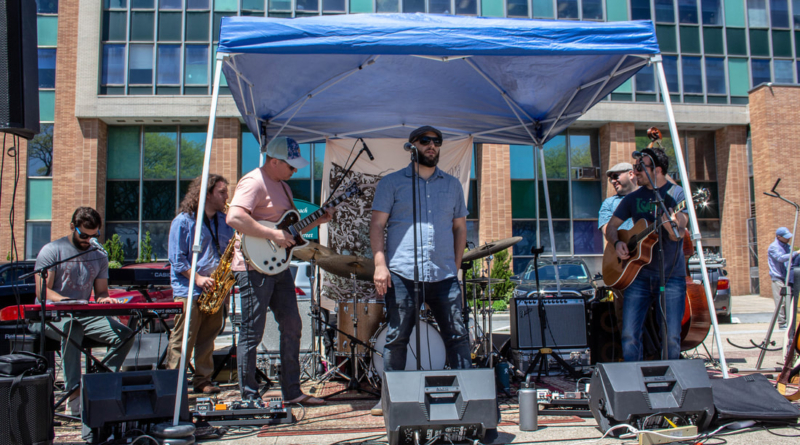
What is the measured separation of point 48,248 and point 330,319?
3072 mm

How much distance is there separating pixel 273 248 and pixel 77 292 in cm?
189

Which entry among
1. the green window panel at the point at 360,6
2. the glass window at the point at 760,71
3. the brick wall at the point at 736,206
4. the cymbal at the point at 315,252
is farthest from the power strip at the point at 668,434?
the glass window at the point at 760,71

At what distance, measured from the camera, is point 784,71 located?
21203mm

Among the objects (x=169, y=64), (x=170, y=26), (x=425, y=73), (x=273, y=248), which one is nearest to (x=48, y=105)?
(x=169, y=64)

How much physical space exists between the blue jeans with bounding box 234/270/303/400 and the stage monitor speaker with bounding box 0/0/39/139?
176 cm

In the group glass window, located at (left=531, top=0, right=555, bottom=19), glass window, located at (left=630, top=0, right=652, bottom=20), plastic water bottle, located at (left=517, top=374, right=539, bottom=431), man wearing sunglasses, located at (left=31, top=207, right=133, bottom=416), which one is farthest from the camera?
glass window, located at (left=630, top=0, right=652, bottom=20)

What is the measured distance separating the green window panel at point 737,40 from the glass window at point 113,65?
2128cm

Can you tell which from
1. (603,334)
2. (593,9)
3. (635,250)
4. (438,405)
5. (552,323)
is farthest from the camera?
(593,9)

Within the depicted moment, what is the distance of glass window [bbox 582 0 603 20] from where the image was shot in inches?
788

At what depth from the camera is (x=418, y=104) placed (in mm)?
6074

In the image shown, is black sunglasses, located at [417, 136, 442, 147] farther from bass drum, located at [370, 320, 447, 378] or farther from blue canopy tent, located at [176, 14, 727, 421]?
bass drum, located at [370, 320, 447, 378]

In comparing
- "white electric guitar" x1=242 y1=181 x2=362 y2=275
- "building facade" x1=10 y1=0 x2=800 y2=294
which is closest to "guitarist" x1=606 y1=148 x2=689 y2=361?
"white electric guitar" x1=242 y1=181 x2=362 y2=275

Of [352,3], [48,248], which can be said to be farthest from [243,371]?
[352,3]

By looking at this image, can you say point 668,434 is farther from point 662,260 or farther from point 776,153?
point 776,153
